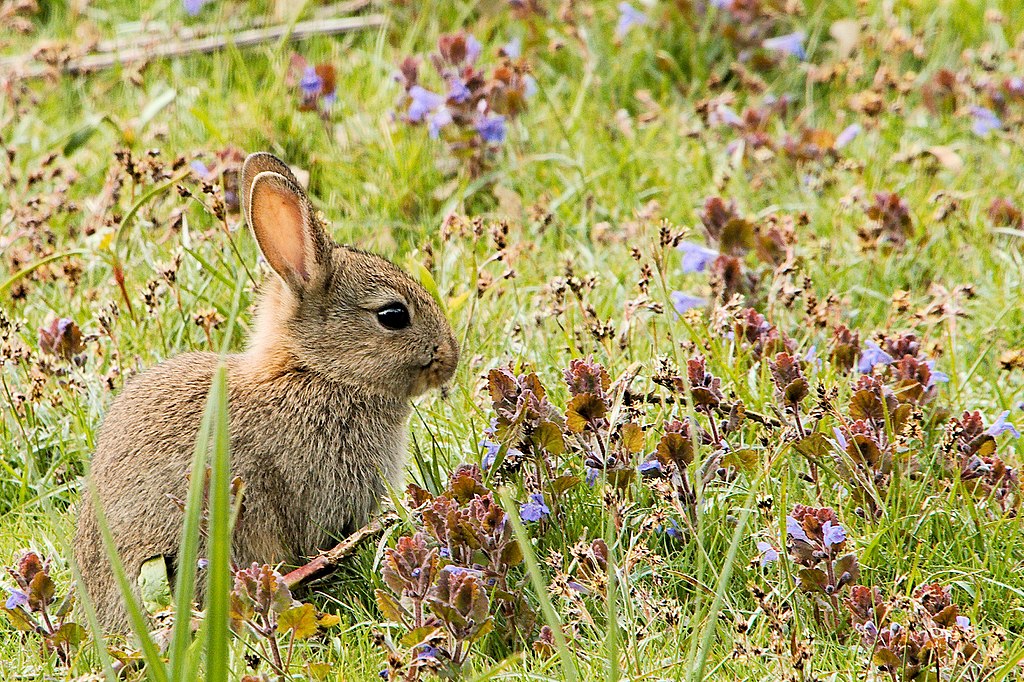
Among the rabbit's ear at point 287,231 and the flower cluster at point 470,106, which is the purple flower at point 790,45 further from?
the rabbit's ear at point 287,231

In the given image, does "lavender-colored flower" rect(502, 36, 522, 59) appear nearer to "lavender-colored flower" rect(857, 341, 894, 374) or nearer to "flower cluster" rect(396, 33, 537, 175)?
"flower cluster" rect(396, 33, 537, 175)

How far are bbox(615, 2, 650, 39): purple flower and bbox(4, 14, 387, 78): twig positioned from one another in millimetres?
1311

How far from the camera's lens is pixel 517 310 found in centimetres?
516

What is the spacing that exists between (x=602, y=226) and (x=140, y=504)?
247cm

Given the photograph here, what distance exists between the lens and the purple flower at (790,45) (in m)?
7.39

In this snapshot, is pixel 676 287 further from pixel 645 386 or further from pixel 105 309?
pixel 105 309

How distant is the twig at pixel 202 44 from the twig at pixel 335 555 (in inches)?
148

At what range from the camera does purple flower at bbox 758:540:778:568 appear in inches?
149

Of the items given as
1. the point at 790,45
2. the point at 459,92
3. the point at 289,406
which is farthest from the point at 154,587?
the point at 790,45

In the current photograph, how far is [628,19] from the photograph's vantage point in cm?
729

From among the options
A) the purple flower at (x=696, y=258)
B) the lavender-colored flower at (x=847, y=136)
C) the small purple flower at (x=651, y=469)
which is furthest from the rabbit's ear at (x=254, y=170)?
the lavender-colored flower at (x=847, y=136)

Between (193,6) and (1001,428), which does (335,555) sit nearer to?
(1001,428)

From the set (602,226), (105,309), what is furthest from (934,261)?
(105,309)

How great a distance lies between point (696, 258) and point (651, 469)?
5.18 ft
